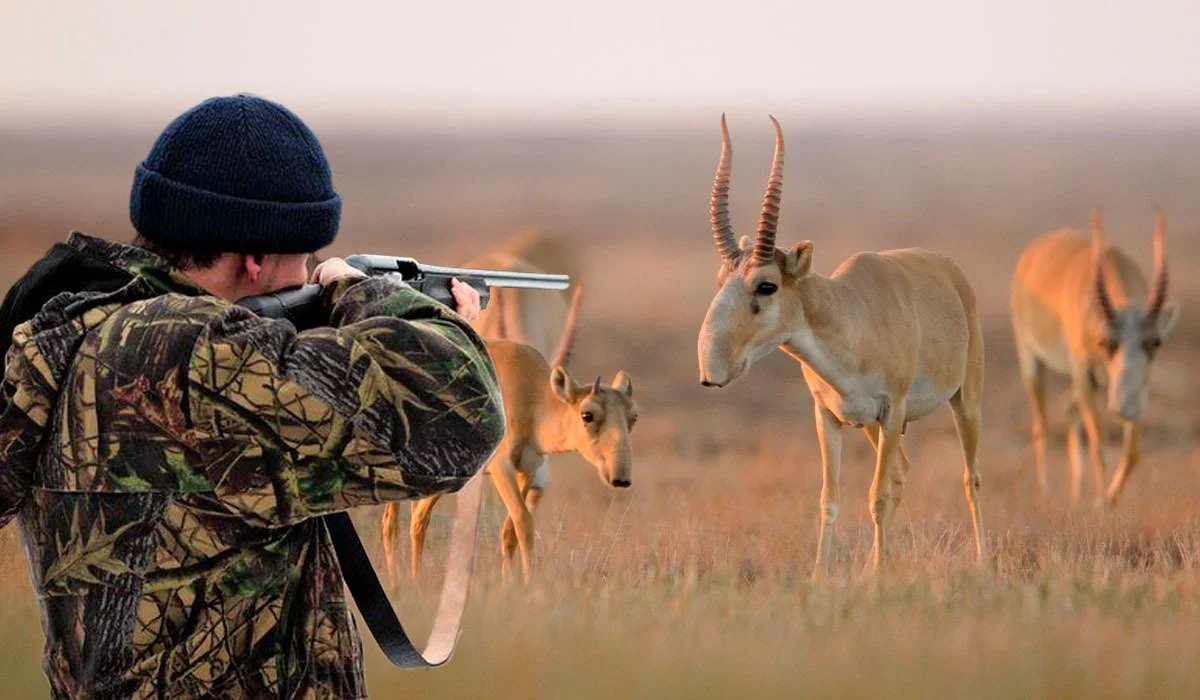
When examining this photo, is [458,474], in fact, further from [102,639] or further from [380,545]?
[380,545]

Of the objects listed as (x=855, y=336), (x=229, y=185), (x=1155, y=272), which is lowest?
(x=855, y=336)

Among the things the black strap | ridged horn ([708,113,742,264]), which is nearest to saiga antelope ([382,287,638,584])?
ridged horn ([708,113,742,264])

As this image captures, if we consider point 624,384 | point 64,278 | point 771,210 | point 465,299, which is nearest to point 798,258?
point 771,210

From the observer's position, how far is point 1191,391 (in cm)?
823

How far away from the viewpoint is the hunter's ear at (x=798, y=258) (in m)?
4.19

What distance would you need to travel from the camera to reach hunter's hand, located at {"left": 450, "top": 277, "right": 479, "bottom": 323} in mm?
2037

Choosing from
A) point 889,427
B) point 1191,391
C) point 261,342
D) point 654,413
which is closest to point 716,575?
point 889,427

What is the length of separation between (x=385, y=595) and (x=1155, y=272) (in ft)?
17.5

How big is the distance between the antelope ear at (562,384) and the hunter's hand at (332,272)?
124 inches

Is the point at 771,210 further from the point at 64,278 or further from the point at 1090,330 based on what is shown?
the point at 1090,330

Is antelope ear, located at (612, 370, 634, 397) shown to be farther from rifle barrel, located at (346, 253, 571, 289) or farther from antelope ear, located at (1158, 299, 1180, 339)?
antelope ear, located at (1158, 299, 1180, 339)

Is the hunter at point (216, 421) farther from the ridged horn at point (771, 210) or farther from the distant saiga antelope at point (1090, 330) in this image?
the distant saiga antelope at point (1090, 330)

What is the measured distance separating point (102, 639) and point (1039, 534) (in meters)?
3.40

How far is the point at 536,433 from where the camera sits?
5.13 metres
